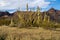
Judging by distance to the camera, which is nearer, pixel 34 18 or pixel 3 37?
pixel 3 37

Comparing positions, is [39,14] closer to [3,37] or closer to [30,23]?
[30,23]

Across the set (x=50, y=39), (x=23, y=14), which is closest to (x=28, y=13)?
(x=23, y=14)

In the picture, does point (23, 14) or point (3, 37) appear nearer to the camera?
point (3, 37)

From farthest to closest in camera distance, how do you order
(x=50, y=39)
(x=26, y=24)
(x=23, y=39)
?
1. (x=26, y=24)
2. (x=50, y=39)
3. (x=23, y=39)

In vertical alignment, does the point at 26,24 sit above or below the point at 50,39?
below

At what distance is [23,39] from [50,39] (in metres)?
2.42

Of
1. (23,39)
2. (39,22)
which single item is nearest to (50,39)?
(23,39)

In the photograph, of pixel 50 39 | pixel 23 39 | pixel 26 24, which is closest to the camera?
pixel 23 39

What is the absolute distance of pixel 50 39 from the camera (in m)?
16.6

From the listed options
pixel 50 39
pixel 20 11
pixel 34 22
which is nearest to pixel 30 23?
pixel 34 22

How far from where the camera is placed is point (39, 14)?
45.4 meters

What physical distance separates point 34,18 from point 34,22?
66.6 inches

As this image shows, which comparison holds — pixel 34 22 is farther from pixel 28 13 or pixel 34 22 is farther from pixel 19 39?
pixel 19 39

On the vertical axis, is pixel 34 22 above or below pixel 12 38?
below
